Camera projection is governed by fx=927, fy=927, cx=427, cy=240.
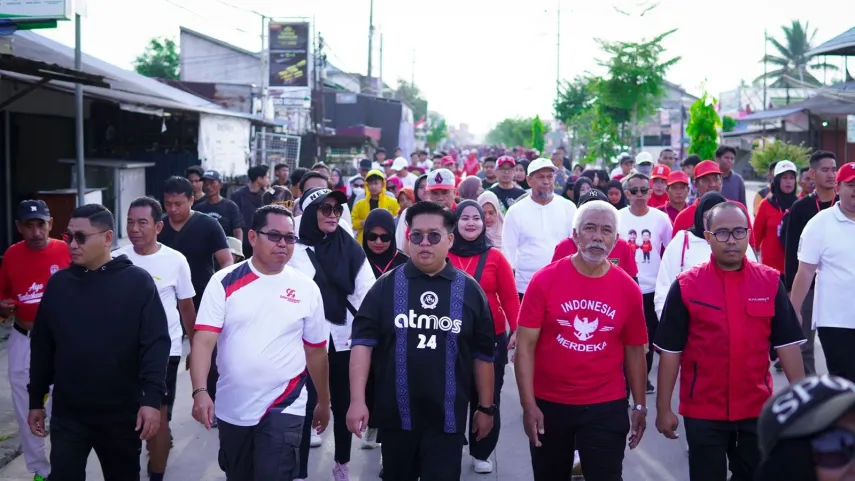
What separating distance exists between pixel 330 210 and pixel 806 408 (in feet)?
14.6

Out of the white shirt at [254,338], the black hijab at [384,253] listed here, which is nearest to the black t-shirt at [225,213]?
the black hijab at [384,253]

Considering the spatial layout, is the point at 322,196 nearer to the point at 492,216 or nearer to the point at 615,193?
the point at 492,216

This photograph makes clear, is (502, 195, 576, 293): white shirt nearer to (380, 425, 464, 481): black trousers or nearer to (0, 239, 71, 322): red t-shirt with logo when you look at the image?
(380, 425, 464, 481): black trousers

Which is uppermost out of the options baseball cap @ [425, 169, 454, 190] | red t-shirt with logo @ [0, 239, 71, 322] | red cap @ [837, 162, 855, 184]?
red cap @ [837, 162, 855, 184]

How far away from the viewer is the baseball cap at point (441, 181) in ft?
28.8

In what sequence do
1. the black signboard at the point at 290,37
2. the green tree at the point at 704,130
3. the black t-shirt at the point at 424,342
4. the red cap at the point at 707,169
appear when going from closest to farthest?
the black t-shirt at the point at 424,342 → the red cap at the point at 707,169 → the green tree at the point at 704,130 → the black signboard at the point at 290,37

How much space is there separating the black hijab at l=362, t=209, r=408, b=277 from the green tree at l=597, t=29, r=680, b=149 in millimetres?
22367

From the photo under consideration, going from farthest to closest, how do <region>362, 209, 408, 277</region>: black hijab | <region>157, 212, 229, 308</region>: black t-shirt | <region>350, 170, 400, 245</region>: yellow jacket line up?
<region>350, 170, 400, 245</region>: yellow jacket, <region>157, 212, 229, 308</region>: black t-shirt, <region>362, 209, 408, 277</region>: black hijab

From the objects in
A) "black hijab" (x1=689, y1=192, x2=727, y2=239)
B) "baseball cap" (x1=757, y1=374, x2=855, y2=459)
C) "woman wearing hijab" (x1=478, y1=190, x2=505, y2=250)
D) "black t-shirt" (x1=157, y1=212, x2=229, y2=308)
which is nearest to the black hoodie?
"black t-shirt" (x1=157, y1=212, x2=229, y2=308)

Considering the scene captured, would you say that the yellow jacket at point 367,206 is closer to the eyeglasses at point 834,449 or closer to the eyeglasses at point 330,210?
the eyeglasses at point 330,210

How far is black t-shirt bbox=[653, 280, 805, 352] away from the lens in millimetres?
4723

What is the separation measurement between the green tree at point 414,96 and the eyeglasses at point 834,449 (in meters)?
90.9

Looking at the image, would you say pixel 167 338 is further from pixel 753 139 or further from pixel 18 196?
pixel 753 139

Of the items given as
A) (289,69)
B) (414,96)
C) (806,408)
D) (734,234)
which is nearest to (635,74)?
(289,69)
